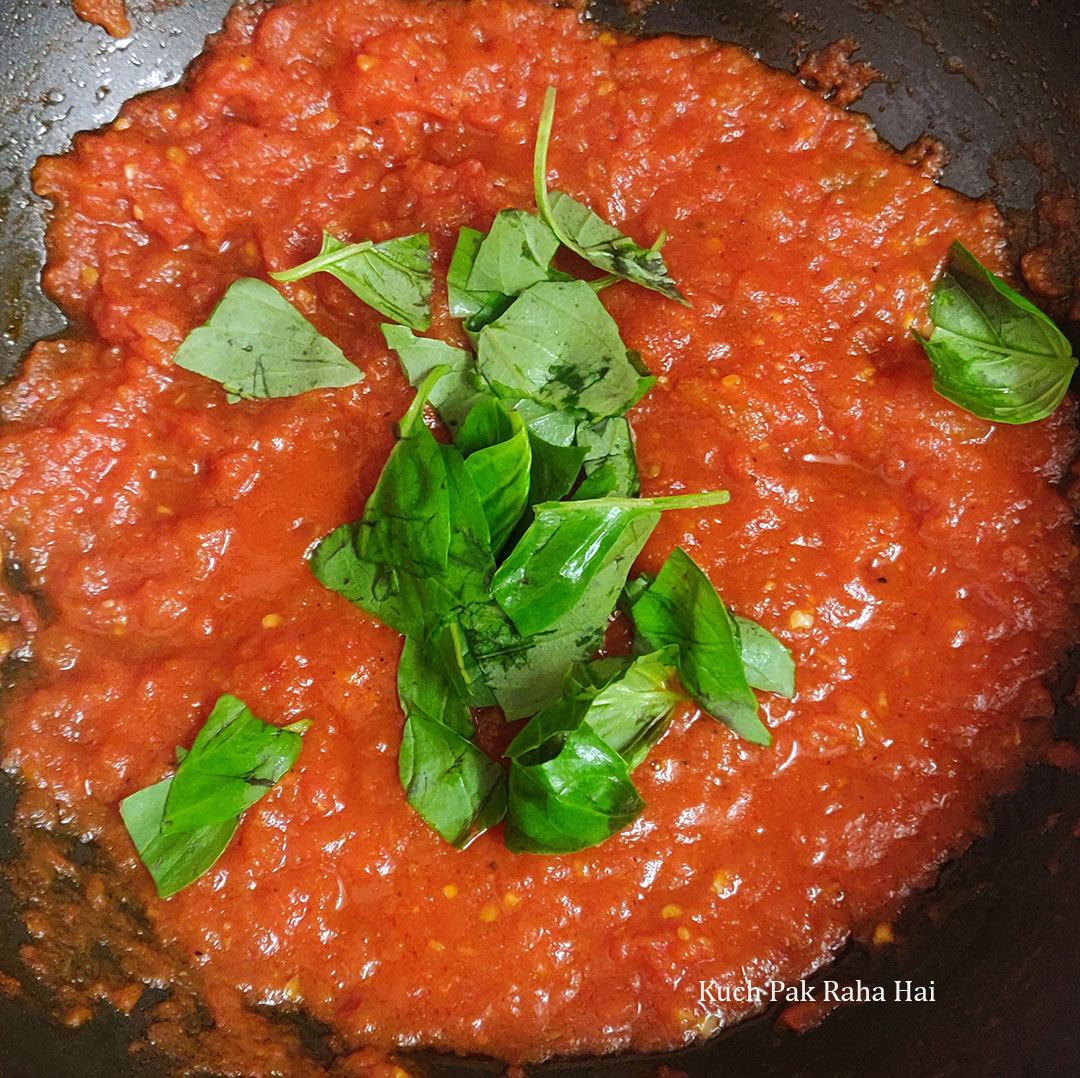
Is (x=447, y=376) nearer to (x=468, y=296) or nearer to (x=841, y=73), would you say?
(x=468, y=296)

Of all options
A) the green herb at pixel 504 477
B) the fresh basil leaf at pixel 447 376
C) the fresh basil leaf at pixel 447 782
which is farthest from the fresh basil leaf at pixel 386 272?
the fresh basil leaf at pixel 447 782

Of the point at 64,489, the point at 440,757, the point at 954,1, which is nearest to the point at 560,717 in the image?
the point at 440,757

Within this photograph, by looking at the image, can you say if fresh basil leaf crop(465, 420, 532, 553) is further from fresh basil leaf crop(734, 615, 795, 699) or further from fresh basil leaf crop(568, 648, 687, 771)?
fresh basil leaf crop(734, 615, 795, 699)

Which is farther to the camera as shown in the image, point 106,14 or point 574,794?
point 106,14

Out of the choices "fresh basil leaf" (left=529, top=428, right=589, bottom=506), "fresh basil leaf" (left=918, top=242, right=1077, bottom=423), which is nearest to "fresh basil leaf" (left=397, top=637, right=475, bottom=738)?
"fresh basil leaf" (left=529, top=428, right=589, bottom=506)

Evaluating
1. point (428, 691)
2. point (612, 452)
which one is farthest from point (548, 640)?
point (612, 452)

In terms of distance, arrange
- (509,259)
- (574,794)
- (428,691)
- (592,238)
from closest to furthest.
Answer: (574,794)
(428,691)
(509,259)
(592,238)

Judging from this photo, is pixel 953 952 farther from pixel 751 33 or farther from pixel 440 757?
pixel 751 33
